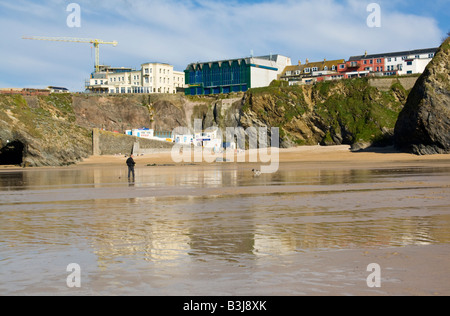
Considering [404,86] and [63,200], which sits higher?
[404,86]

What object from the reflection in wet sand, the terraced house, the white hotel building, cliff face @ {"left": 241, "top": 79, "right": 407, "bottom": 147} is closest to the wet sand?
the reflection in wet sand

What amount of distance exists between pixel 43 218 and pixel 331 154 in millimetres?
49133

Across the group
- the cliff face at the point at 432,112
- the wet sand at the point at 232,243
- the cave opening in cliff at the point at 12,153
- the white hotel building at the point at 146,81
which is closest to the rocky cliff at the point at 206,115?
the cave opening in cliff at the point at 12,153

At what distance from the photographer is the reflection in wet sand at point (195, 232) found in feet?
26.1

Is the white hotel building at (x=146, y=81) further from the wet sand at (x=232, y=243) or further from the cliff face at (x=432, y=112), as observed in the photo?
the wet sand at (x=232, y=243)

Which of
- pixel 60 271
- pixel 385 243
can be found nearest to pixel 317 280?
pixel 385 243

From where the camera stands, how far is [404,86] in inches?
2953

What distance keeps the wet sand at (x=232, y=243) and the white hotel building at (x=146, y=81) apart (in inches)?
4118

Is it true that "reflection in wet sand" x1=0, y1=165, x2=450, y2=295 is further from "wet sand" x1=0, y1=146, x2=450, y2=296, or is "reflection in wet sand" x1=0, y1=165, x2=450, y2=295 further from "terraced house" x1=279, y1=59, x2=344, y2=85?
"terraced house" x1=279, y1=59, x2=344, y2=85

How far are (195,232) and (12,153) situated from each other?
50.2m

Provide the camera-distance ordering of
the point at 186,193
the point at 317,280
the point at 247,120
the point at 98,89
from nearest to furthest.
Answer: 1. the point at 317,280
2. the point at 186,193
3. the point at 247,120
4. the point at 98,89

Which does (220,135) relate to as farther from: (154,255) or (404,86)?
(154,255)

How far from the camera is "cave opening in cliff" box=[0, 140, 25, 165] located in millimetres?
52344

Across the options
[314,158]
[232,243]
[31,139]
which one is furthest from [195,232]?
[314,158]
